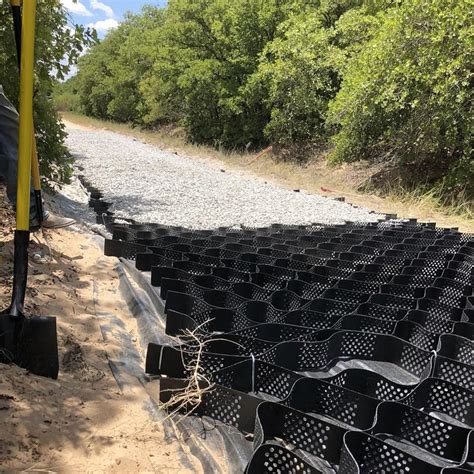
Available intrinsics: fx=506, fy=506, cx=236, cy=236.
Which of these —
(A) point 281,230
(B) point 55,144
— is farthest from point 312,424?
(B) point 55,144

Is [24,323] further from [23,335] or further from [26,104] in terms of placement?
[26,104]

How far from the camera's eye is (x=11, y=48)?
727 centimetres

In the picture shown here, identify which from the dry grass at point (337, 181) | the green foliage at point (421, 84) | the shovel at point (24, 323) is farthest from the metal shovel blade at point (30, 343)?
the green foliage at point (421, 84)

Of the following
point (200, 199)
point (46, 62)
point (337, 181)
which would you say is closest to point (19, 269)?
point (46, 62)

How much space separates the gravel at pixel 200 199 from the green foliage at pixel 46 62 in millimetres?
1461

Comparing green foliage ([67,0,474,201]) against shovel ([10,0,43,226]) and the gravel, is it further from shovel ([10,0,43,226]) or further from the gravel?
shovel ([10,0,43,226])

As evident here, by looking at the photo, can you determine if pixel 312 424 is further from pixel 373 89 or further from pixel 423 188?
pixel 423 188

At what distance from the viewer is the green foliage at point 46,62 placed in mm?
7172

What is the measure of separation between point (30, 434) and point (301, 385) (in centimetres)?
134

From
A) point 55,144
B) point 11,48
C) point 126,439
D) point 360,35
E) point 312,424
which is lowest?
point 126,439

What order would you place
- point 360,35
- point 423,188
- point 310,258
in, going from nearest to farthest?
point 310,258
point 423,188
point 360,35

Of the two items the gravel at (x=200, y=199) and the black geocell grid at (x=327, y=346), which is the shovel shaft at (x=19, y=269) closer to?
the black geocell grid at (x=327, y=346)

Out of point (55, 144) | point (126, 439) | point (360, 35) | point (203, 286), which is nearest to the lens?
point (126, 439)

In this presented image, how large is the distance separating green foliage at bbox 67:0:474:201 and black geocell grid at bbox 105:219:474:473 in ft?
23.0
